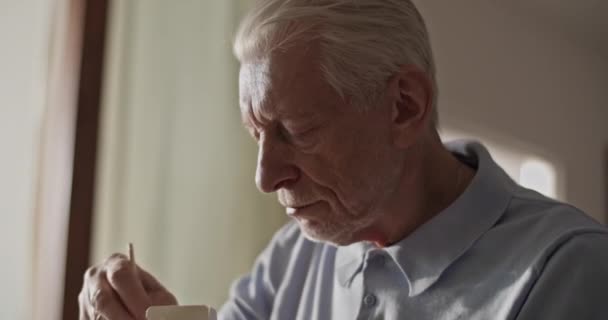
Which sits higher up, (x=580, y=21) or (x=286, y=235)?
(x=580, y=21)

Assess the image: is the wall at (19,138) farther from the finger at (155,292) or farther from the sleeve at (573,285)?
the sleeve at (573,285)

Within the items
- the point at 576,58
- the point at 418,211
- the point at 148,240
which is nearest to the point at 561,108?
the point at 576,58

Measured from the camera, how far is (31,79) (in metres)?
1.41

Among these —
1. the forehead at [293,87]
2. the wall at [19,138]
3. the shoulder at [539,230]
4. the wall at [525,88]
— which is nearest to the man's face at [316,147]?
the forehead at [293,87]

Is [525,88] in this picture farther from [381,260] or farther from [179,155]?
[381,260]

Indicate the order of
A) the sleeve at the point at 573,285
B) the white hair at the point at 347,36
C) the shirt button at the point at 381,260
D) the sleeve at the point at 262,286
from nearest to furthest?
the sleeve at the point at 573,285
the white hair at the point at 347,36
the shirt button at the point at 381,260
the sleeve at the point at 262,286

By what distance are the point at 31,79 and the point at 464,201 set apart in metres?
0.90

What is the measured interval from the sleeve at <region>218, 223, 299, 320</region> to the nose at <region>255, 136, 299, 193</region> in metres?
0.29

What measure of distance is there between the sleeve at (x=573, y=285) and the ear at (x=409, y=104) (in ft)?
0.79

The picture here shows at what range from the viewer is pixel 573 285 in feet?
2.68

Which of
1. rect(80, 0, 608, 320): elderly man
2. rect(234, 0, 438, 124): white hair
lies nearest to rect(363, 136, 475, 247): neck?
rect(80, 0, 608, 320): elderly man

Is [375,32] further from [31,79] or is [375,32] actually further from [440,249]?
[31,79]

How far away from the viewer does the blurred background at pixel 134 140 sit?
138cm

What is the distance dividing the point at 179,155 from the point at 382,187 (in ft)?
3.03
